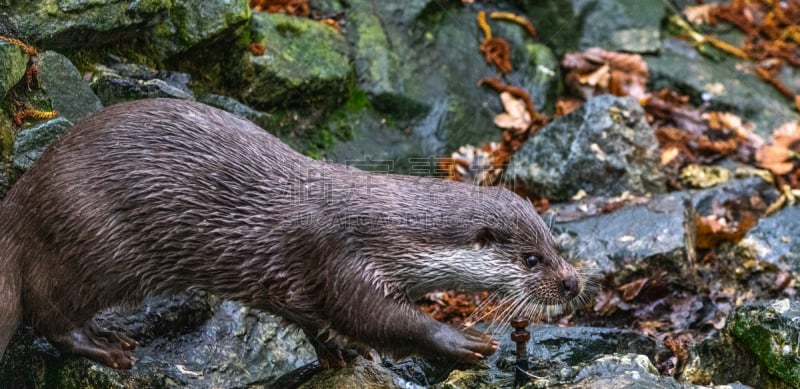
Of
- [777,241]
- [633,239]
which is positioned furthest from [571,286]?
[777,241]

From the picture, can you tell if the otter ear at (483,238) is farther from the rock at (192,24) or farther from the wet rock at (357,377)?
the rock at (192,24)

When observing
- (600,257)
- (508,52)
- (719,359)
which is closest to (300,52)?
(508,52)

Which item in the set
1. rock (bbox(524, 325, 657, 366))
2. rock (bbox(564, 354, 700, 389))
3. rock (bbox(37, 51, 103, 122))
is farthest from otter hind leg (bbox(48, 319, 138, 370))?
rock (bbox(564, 354, 700, 389))

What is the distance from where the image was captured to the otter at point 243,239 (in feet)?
12.0

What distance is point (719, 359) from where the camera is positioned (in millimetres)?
4234

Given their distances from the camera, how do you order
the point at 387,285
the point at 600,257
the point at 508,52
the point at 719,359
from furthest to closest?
1. the point at 508,52
2. the point at 600,257
3. the point at 719,359
4. the point at 387,285

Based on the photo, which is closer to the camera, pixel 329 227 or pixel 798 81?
pixel 329 227

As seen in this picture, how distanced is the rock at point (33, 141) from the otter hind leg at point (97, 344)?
0.87 metres

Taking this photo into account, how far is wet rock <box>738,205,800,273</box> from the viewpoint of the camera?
541cm

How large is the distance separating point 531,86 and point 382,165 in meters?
1.71

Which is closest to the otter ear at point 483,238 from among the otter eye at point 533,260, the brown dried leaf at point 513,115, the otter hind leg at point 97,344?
the otter eye at point 533,260

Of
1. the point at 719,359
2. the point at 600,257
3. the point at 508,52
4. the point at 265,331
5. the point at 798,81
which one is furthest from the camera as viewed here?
the point at 798,81

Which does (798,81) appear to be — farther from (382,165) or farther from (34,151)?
(34,151)

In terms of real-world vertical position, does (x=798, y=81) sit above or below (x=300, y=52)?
below
